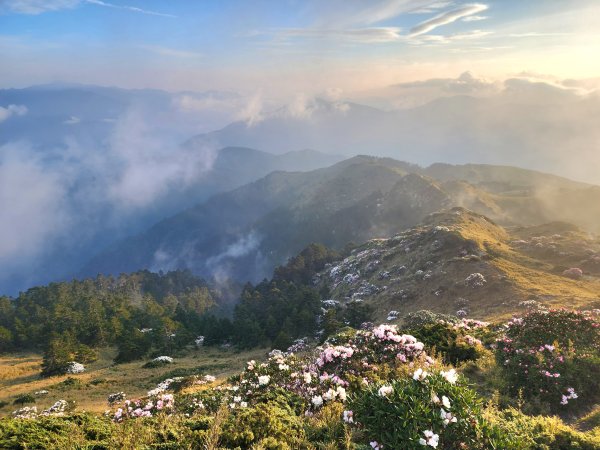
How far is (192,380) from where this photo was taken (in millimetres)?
30109

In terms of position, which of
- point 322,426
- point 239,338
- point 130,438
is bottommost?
point 239,338

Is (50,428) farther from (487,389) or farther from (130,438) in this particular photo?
(487,389)

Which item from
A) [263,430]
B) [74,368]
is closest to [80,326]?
[74,368]

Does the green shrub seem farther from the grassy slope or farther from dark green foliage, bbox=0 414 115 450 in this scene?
the grassy slope

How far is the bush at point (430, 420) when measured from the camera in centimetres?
664

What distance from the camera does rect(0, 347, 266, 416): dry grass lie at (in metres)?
32.2

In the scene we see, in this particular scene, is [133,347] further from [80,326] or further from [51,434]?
[51,434]

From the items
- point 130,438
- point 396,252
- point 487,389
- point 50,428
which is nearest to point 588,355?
point 487,389

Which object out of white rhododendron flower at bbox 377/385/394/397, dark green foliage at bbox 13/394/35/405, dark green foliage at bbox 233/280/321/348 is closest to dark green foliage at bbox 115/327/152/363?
dark green foliage at bbox 233/280/321/348

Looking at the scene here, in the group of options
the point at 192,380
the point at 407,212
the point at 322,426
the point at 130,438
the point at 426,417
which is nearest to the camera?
the point at 426,417

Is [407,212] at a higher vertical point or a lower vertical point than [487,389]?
lower

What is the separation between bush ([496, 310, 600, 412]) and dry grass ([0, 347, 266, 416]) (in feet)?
88.2

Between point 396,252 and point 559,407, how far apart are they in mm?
65407

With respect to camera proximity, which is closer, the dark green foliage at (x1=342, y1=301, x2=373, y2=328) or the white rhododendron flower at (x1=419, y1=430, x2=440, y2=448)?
the white rhododendron flower at (x1=419, y1=430, x2=440, y2=448)
